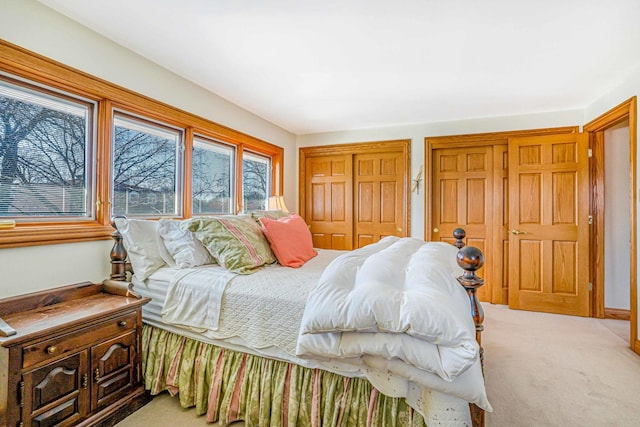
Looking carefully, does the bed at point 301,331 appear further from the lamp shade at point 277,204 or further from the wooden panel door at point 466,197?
the wooden panel door at point 466,197

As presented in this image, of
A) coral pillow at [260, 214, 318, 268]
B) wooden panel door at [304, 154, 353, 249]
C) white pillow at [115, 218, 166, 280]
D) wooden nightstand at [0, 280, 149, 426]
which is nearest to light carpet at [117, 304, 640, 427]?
wooden nightstand at [0, 280, 149, 426]

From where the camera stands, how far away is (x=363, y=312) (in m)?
1.16

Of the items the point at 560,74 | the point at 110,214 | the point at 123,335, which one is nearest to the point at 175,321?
the point at 123,335

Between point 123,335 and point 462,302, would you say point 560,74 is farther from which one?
point 123,335

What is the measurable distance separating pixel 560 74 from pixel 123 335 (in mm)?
3748

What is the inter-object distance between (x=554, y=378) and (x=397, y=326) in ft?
6.09

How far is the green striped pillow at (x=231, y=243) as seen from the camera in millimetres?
2008

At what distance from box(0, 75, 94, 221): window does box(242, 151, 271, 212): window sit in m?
1.73

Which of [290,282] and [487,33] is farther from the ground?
[487,33]

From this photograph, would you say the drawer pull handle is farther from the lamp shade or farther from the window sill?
the lamp shade

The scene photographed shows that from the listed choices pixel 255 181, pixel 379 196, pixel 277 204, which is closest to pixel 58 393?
pixel 277 204

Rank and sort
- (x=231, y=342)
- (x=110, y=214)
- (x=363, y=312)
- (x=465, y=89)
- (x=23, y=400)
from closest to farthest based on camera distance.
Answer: (x=363, y=312)
(x=23, y=400)
(x=231, y=342)
(x=110, y=214)
(x=465, y=89)

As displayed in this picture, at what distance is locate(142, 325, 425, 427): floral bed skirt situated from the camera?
4.51ft

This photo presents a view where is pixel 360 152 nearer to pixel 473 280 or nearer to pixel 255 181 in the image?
pixel 255 181
